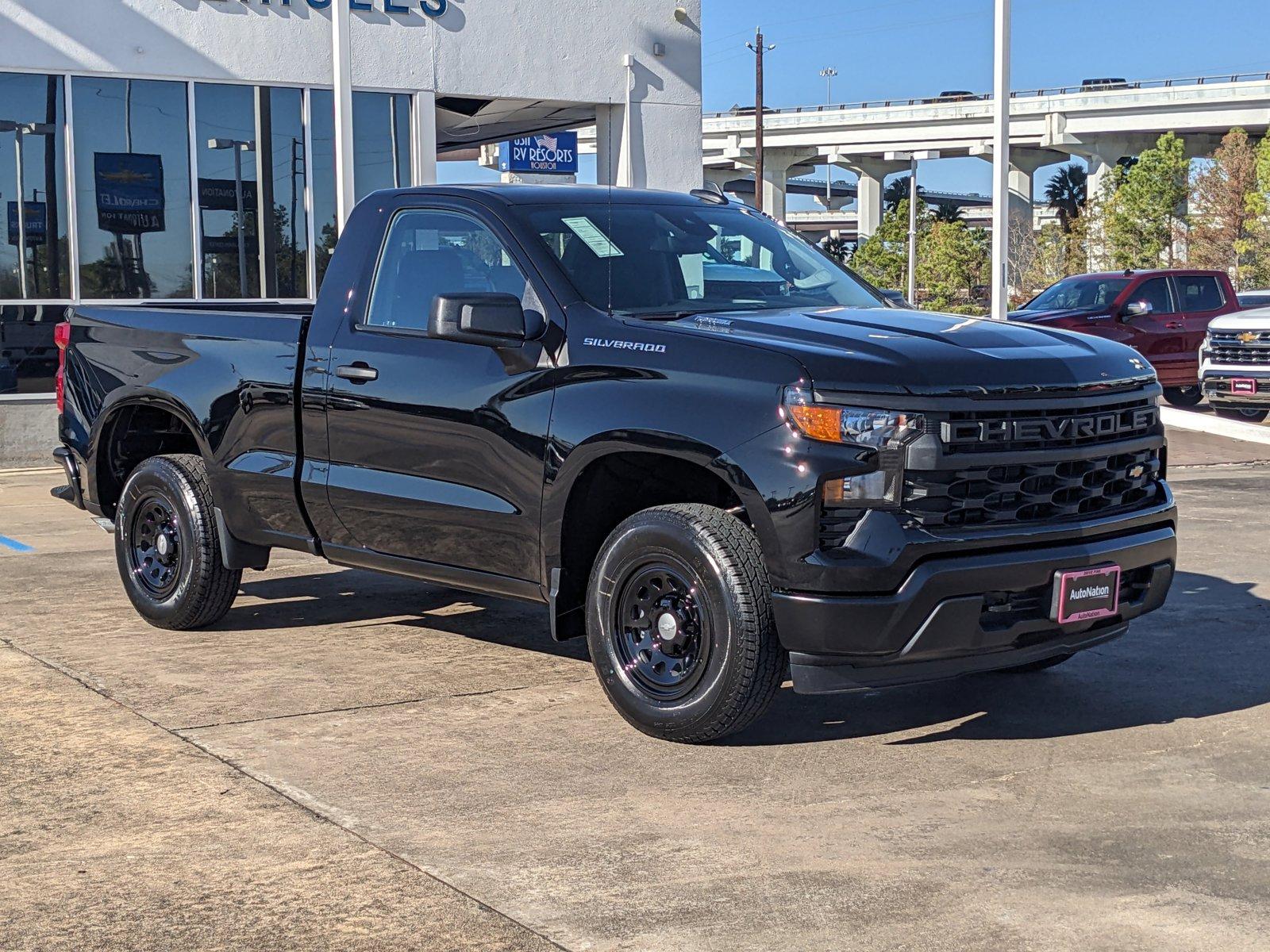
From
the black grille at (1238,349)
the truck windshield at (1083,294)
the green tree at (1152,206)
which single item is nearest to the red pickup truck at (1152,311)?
the truck windshield at (1083,294)

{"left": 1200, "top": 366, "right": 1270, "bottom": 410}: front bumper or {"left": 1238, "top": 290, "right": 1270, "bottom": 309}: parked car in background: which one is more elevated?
{"left": 1238, "top": 290, "right": 1270, "bottom": 309}: parked car in background

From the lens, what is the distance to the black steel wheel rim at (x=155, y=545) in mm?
7500

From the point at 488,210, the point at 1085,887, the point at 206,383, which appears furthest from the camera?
the point at 206,383

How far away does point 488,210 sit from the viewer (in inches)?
250

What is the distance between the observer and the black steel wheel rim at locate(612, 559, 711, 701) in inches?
214

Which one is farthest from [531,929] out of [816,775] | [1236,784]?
[1236,784]

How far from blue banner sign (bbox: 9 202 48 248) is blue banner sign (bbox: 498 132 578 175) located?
346 inches

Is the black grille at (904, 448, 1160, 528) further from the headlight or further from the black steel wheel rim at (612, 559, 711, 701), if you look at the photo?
the black steel wheel rim at (612, 559, 711, 701)

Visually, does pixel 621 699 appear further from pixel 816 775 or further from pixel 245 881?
pixel 245 881

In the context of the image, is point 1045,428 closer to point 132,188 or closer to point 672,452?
point 672,452

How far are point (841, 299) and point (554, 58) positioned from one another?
1299cm

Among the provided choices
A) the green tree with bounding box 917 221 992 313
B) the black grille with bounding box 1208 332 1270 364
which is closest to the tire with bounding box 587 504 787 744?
the black grille with bounding box 1208 332 1270 364

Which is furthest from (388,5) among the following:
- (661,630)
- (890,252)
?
(890,252)

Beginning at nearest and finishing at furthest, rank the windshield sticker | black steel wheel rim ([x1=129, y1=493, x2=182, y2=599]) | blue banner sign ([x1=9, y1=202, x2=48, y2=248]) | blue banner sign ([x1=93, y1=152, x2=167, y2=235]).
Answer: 1. the windshield sticker
2. black steel wheel rim ([x1=129, y1=493, x2=182, y2=599])
3. blue banner sign ([x1=9, y1=202, x2=48, y2=248])
4. blue banner sign ([x1=93, y1=152, x2=167, y2=235])
